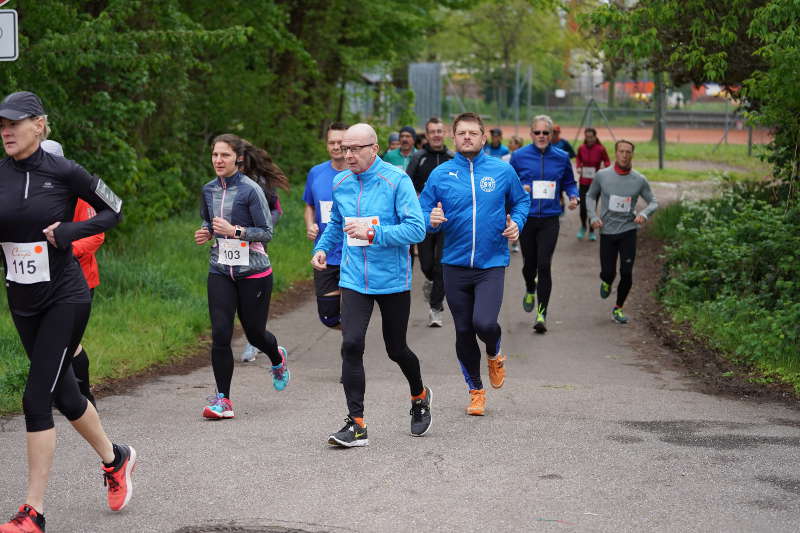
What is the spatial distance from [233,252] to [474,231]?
5.35ft

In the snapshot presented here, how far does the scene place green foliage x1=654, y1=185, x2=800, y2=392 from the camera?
32.7 feet

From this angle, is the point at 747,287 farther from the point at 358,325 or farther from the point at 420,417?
the point at 358,325

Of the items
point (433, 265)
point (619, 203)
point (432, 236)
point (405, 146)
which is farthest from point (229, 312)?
point (405, 146)

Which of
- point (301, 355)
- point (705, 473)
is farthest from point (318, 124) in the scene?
point (705, 473)

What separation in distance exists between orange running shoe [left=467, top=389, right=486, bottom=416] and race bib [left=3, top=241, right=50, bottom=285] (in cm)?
344

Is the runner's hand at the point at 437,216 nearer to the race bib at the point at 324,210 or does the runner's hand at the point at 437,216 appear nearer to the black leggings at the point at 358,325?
the black leggings at the point at 358,325

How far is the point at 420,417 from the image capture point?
7.38 m

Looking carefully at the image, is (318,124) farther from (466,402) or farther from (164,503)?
(164,503)

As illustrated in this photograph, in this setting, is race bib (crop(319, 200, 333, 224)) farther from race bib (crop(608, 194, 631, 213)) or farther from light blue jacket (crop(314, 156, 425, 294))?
race bib (crop(608, 194, 631, 213))

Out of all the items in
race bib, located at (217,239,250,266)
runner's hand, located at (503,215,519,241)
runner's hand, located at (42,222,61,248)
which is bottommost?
race bib, located at (217,239,250,266)

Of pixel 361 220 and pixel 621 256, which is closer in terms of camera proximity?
pixel 361 220

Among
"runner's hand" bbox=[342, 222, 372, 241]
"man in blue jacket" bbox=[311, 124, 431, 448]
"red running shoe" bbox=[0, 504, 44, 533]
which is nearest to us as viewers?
"red running shoe" bbox=[0, 504, 44, 533]

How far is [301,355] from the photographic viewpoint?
10.9 meters

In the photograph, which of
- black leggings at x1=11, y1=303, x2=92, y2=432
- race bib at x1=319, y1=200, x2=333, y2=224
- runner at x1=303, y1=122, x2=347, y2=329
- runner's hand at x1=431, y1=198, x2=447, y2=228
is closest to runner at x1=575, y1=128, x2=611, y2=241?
runner at x1=303, y1=122, x2=347, y2=329
